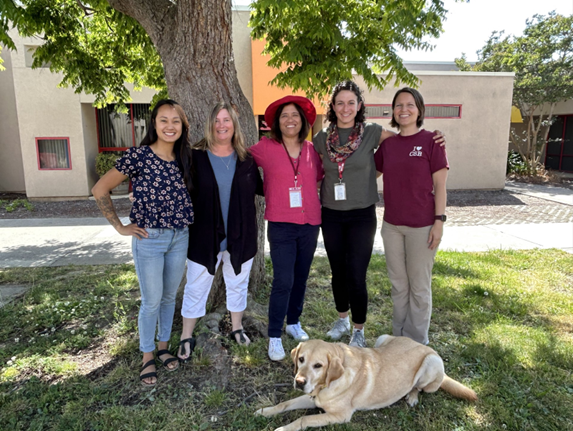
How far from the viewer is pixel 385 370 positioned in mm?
2707

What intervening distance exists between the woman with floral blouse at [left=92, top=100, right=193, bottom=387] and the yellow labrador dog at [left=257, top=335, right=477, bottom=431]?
→ 1.13 meters

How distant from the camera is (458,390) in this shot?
284cm

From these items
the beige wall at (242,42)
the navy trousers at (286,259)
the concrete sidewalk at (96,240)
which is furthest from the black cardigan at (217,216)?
the beige wall at (242,42)

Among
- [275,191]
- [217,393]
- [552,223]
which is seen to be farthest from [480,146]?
[217,393]

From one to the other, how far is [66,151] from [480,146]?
45.5 feet

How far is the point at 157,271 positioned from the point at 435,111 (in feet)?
41.1

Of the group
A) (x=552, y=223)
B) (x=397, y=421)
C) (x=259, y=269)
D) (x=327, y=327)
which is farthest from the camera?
(x=552, y=223)

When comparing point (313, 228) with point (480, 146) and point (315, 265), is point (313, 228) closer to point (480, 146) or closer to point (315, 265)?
point (315, 265)

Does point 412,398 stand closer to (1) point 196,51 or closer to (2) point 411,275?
(2) point 411,275

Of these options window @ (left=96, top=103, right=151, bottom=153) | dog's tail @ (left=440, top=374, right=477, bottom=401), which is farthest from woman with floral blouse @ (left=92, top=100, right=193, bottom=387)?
window @ (left=96, top=103, right=151, bottom=153)

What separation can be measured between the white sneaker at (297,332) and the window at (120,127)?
38.6ft

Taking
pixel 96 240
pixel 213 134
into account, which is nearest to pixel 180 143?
pixel 213 134

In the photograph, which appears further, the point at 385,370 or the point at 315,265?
the point at 315,265

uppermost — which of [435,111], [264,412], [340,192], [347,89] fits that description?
[435,111]
